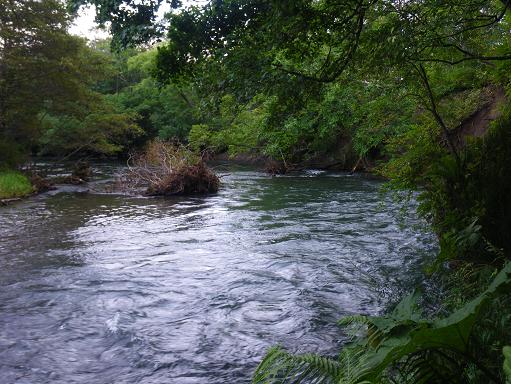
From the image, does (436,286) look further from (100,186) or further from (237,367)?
(100,186)

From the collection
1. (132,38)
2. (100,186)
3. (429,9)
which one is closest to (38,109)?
(100,186)

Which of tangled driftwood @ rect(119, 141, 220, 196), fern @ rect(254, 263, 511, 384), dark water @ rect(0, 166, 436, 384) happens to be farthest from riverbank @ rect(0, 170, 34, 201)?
fern @ rect(254, 263, 511, 384)

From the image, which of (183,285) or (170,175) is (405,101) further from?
(170,175)

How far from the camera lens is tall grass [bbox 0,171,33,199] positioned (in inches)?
637

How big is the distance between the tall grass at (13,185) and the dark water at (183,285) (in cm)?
399

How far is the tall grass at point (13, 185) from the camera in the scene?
53.1 ft

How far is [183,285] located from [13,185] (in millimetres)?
13118

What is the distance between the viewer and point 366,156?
24.6 meters

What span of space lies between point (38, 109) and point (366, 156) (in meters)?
16.4

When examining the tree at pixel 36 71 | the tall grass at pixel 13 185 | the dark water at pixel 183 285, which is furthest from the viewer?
the tree at pixel 36 71

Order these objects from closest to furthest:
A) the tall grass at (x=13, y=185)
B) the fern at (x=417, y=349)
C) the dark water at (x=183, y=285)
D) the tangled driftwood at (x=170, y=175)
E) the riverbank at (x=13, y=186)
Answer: the fern at (x=417, y=349)
the dark water at (x=183, y=285)
the riverbank at (x=13, y=186)
the tall grass at (x=13, y=185)
the tangled driftwood at (x=170, y=175)

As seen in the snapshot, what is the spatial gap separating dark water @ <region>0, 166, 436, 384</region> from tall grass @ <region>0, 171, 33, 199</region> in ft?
13.1

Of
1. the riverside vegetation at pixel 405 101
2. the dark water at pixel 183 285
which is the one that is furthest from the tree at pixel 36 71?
the riverside vegetation at pixel 405 101

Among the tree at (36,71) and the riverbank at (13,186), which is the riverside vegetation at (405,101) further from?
the tree at (36,71)
